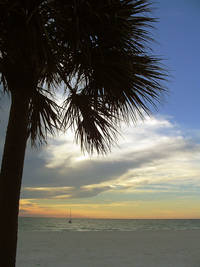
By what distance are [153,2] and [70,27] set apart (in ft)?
3.93

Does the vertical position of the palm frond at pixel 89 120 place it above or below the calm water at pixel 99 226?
Result: above

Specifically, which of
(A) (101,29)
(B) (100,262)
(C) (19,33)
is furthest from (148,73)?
(B) (100,262)

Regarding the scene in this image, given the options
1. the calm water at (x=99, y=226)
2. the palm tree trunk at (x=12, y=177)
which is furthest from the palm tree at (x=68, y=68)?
the calm water at (x=99, y=226)

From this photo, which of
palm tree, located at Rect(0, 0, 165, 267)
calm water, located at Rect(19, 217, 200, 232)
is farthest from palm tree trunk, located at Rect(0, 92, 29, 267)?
calm water, located at Rect(19, 217, 200, 232)

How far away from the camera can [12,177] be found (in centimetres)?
221

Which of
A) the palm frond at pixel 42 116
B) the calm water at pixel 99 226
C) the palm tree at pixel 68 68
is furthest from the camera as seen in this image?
the calm water at pixel 99 226

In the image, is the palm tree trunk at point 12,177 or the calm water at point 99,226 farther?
the calm water at point 99,226

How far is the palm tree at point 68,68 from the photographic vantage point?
81.4 inches

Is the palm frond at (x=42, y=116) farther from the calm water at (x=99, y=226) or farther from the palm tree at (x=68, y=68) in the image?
the calm water at (x=99, y=226)

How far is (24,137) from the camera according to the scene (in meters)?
2.38

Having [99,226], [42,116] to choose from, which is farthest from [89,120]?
[99,226]

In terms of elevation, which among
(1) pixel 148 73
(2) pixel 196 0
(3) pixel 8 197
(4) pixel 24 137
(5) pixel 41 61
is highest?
(2) pixel 196 0

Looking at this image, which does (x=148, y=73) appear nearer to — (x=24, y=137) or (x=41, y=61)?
(x=41, y=61)

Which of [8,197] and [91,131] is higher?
[91,131]
